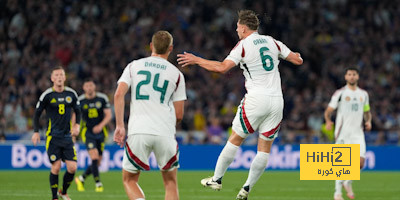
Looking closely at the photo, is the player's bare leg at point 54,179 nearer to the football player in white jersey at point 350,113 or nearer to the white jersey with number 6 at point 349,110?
the football player in white jersey at point 350,113

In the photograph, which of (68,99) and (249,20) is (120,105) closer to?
(249,20)

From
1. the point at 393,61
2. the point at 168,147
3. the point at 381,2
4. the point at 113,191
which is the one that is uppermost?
the point at 381,2

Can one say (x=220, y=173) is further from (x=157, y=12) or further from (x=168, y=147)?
(x=157, y=12)

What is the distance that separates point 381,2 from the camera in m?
30.7

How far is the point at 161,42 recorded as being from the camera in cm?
905

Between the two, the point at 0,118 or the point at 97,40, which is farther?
the point at 97,40

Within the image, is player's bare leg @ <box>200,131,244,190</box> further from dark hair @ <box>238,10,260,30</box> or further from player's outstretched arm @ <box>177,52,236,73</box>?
dark hair @ <box>238,10,260,30</box>

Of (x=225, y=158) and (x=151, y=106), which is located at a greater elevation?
(x=151, y=106)

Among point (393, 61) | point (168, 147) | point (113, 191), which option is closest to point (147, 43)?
point (393, 61)

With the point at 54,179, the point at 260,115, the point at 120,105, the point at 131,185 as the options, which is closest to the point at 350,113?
the point at 260,115

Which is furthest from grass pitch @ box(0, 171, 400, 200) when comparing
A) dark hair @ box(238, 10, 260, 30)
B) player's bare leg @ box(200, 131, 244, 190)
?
dark hair @ box(238, 10, 260, 30)

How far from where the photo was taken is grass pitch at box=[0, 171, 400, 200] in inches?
586

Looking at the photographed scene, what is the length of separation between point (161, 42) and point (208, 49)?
1882 cm

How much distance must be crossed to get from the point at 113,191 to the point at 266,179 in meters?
5.36
